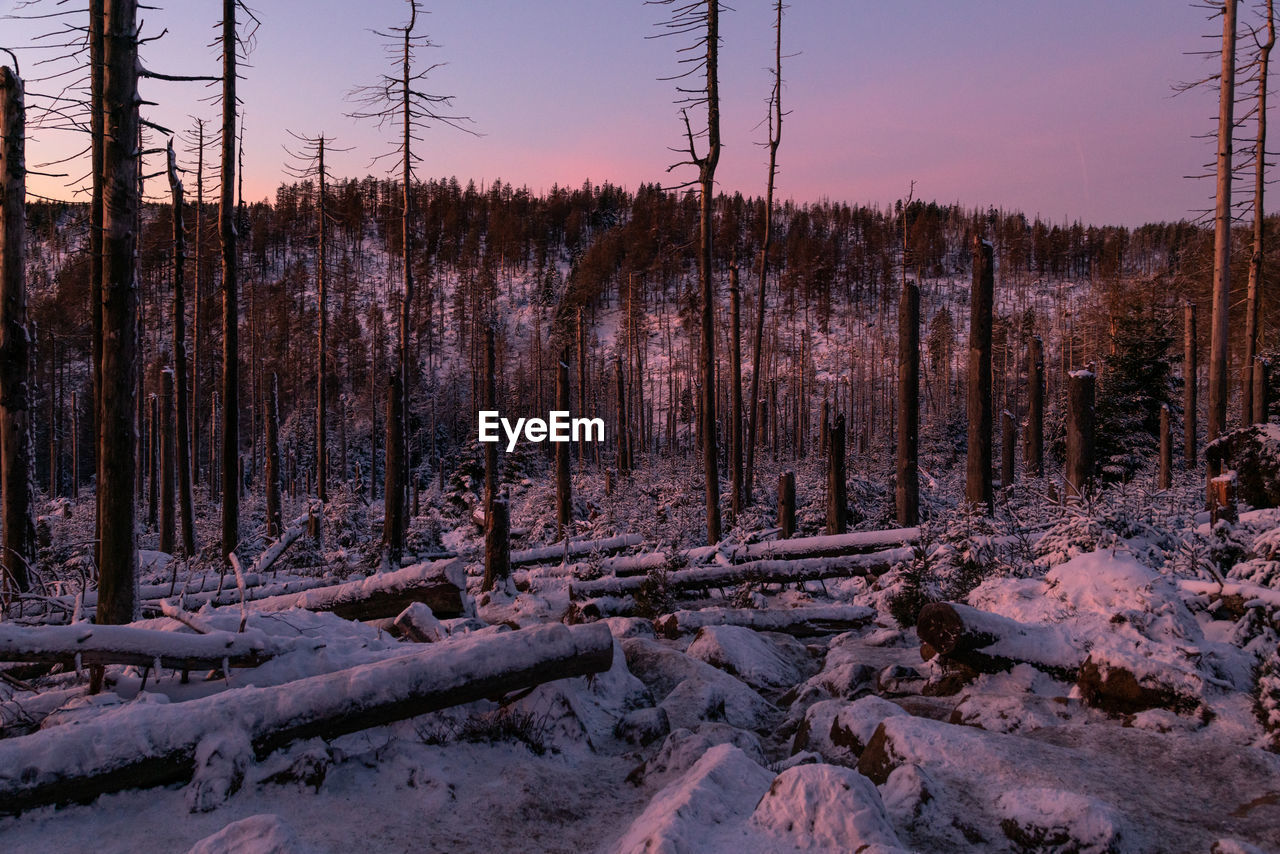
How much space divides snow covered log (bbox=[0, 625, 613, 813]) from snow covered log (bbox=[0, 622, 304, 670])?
2.13ft

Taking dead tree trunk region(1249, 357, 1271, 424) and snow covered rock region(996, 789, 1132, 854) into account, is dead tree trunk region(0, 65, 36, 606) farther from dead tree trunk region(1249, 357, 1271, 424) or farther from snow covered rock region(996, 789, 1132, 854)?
dead tree trunk region(1249, 357, 1271, 424)

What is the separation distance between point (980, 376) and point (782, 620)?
15.5 ft

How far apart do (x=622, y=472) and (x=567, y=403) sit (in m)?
12.2

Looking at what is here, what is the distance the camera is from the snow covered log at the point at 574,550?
1224 centimetres

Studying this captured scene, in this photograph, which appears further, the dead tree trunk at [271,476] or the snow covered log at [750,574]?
the dead tree trunk at [271,476]

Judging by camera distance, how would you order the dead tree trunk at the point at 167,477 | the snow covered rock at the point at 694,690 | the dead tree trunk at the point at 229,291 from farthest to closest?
the dead tree trunk at the point at 167,477
the dead tree trunk at the point at 229,291
the snow covered rock at the point at 694,690

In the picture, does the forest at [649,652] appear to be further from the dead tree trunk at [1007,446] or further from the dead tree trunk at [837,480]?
the dead tree trunk at [1007,446]

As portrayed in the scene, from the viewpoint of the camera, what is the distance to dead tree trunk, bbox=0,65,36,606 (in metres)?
8.11

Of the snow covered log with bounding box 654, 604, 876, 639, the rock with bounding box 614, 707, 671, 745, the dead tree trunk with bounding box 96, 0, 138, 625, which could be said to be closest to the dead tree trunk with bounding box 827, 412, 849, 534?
the snow covered log with bounding box 654, 604, 876, 639

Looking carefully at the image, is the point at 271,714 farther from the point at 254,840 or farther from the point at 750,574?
the point at 750,574

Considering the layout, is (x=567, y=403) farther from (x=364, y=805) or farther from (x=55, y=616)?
(x=364, y=805)

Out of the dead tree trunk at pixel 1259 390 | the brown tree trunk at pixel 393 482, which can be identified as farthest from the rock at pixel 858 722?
the dead tree trunk at pixel 1259 390

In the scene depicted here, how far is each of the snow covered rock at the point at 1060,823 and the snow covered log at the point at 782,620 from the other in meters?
5.02

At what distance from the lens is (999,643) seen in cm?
502
